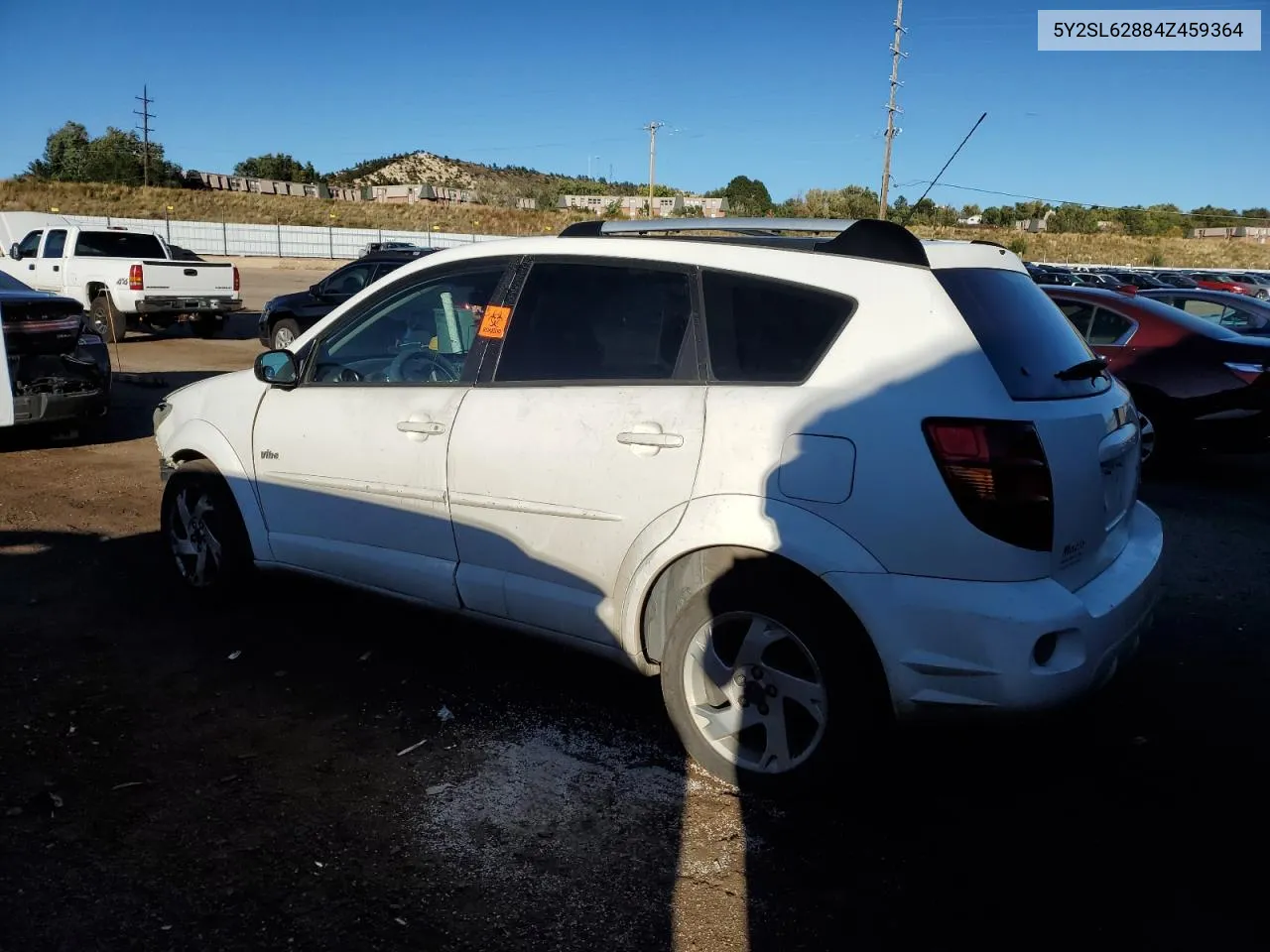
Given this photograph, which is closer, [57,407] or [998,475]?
[998,475]

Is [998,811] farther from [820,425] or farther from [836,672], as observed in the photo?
[820,425]

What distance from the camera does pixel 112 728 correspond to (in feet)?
12.2

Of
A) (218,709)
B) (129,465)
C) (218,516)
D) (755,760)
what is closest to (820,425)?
(755,760)

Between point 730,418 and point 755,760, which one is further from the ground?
point 730,418

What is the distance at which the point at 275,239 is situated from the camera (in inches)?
2095

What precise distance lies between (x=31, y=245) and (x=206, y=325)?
3.30m

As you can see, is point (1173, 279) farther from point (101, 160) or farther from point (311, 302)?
point (101, 160)

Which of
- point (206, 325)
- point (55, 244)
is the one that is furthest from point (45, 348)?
point (55, 244)

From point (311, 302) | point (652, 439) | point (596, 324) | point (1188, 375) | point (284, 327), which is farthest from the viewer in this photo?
point (284, 327)

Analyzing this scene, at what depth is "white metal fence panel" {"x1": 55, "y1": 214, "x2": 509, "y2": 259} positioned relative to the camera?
49969 mm

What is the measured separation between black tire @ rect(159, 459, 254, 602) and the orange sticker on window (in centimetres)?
172

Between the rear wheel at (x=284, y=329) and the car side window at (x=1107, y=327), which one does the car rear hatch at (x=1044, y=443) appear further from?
the rear wheel at (x=284, y=329)

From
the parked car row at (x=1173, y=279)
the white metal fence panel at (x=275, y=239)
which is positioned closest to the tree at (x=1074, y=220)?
the parked car row at (x=1173, y=279)

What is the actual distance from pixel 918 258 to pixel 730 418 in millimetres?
788
